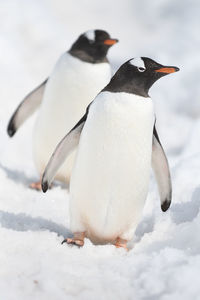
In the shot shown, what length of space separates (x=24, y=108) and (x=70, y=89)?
0.59 m

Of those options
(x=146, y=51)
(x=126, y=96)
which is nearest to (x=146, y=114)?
(x=126, y=96)

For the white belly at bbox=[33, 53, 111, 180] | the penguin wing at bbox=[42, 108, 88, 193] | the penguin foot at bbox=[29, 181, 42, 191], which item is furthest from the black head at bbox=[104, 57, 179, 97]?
the penguin foot at bbox=[29, 181, 42, 191]

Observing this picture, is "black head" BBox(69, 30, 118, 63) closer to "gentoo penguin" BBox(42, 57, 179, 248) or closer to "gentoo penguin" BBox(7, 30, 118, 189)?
"gentoo penguin" BBox(7, 30, 118, 189)

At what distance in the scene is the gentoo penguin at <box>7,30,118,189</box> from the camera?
362 centimetres

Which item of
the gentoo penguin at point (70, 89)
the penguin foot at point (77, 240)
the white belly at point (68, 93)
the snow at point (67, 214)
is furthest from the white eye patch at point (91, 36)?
the penguin foot at point (77, 240)

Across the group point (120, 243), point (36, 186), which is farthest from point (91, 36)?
point (120, 243)

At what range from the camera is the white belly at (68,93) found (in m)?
3.62

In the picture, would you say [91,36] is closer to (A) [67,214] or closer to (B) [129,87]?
(A) [67,214]

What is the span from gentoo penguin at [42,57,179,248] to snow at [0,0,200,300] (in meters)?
0.13

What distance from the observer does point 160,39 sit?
31.7 ft

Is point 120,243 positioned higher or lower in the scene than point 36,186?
higher

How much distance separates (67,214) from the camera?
3.29 meters

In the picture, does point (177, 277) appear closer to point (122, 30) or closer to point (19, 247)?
point (19, 247)

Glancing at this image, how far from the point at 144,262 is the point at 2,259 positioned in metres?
0.51
